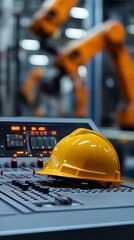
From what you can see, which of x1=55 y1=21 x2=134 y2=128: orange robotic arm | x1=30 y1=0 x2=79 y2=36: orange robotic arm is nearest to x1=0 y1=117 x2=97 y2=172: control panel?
x1=30 y1=0 x2=79 y2=36: orange robotic arm

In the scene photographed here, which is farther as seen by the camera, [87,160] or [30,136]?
[30,136]

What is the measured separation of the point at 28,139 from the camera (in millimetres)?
2066

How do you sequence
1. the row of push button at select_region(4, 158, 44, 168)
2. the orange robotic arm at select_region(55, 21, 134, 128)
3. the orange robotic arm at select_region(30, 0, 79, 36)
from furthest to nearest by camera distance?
the orange robotic arm at select_region(55, 21, 134, 128), the orange robotic arm at select_region(30, 0, 79, 36), the row of push button at select_region(4, 158, 44, 168)

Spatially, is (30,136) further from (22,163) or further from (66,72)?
(66,72)

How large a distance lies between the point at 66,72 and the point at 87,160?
487 centimetres

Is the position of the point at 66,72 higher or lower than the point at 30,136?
higher

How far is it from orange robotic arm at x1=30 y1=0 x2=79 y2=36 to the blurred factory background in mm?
16

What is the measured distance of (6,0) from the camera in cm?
1048

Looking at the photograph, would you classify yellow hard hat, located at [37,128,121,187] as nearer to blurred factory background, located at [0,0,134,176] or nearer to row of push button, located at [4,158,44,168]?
row of push button, located at [4,158,44,168]

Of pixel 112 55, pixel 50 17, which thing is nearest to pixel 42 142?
pixel 50 17

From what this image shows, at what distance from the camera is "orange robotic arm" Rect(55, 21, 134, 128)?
616 centimetres

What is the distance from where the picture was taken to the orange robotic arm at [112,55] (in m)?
6.16

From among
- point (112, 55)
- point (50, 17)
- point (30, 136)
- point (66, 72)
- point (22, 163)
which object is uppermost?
point (50, 17)

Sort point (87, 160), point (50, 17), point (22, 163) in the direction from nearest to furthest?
point (87, 160), point (22, 163), point (50, 17)
